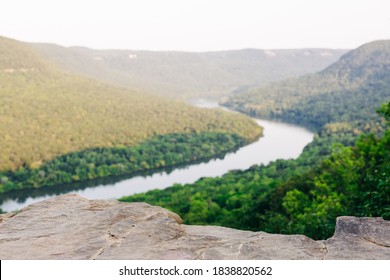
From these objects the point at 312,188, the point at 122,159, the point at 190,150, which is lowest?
the point at 122,159

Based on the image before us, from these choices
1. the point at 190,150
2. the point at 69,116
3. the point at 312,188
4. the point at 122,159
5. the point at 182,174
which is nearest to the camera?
the point at 312,188

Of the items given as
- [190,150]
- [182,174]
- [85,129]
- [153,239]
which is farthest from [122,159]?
[153,239]

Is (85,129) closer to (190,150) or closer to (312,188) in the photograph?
(190,150)

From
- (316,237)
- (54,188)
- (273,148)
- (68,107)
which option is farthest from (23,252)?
(68,107)

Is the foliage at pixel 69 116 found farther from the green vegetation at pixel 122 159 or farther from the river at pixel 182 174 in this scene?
the river at pixel 182 174

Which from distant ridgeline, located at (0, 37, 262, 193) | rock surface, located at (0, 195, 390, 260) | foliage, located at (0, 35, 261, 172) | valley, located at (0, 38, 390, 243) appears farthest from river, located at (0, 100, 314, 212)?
rock surface, located at (0, 195, 390, 260)

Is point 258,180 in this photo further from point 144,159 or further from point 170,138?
point 170,138
